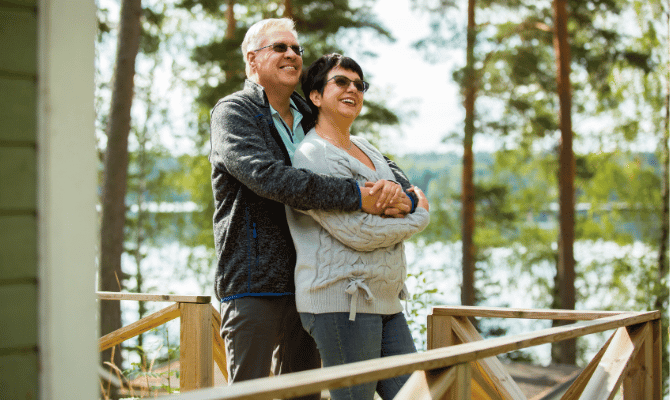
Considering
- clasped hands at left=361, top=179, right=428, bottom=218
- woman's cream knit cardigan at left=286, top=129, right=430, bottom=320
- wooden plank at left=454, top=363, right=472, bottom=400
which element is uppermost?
clasped hands at left=361, top=179, right=428, bottom=218

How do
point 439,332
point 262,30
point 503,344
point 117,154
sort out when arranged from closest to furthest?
point 503,344, point 262,30, point 439,332, point 117,154

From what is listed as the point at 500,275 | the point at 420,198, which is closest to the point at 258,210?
the point at 420,198

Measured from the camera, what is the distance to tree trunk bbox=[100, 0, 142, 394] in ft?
23.1

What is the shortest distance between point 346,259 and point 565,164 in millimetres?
9495

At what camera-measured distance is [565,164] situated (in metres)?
10.3

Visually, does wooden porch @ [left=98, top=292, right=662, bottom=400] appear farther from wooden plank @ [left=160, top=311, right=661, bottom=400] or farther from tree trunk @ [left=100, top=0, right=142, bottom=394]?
tree trunk @ [left=100, top=0, right=142, bottom=394]

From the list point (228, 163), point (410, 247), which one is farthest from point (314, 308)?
point (410, 247)

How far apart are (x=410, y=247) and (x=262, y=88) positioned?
1410cm

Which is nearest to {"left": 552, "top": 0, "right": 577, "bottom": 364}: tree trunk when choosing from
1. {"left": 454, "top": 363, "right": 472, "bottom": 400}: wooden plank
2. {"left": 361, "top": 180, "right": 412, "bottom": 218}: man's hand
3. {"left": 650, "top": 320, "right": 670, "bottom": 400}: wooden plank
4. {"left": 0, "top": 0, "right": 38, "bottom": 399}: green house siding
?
{"left": 650, "top": 320, "right": 670, "bottom": 400}: wooden plank

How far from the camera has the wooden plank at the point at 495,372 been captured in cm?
227

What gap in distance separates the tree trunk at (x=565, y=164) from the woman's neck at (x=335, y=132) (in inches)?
354

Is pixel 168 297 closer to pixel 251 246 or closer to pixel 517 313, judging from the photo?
pixel 251 246

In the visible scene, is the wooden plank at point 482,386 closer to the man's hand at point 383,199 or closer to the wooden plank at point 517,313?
the wooden plank at point 517,313

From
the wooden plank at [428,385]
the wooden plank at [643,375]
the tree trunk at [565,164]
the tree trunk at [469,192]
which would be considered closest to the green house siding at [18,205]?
the wooden plank at [428,385]
